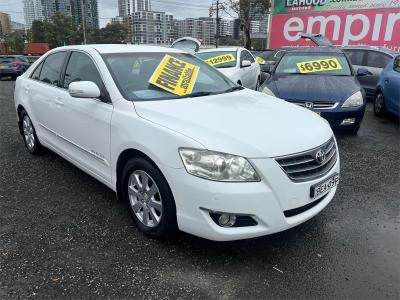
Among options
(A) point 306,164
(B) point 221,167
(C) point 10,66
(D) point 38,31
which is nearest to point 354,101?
(A) point 306,164

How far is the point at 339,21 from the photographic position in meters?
17.0

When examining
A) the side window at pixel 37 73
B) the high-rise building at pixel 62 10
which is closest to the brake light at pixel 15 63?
the side window at pixel 37 73

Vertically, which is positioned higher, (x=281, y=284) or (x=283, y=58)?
(x=283, y=58)

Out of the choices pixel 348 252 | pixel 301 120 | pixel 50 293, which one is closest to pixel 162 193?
pixel 50 293

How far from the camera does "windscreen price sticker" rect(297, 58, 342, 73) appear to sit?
6.62m

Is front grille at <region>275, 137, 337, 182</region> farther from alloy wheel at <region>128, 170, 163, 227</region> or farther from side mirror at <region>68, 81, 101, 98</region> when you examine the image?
side mirror at <region>68, 81, 101, 98</region>

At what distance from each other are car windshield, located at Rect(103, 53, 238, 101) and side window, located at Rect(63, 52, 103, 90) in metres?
0.17

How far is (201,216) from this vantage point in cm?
243

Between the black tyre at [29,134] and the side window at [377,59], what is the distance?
8.50 meters

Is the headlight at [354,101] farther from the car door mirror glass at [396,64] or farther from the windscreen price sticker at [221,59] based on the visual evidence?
the windscreen price sticker at [221,59]

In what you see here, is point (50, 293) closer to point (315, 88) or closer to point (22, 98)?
point (22, 98)

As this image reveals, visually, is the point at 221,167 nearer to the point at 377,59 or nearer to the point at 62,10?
the point at 377,59

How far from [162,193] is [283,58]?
5571mm

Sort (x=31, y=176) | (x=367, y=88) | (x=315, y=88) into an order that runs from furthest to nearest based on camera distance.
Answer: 1. (x=367, y=88)
2. (x=315, y=88)
3. (x=31, y=176)
